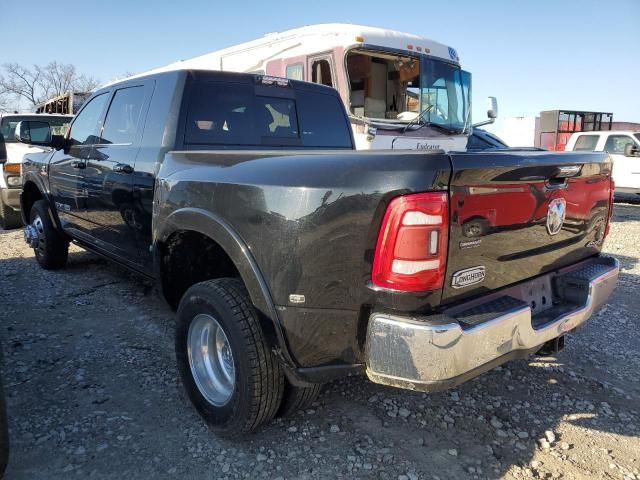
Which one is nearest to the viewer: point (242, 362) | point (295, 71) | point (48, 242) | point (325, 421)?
point (242, 362)

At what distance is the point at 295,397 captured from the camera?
2.52 meters

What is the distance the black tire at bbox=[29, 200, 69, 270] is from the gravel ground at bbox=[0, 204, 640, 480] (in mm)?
1444

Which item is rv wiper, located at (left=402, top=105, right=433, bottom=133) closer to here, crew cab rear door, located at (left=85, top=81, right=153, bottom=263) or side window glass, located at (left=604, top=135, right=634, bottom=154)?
crew cab rear door, located at (left=85, top=81, right=153, bottom=263)

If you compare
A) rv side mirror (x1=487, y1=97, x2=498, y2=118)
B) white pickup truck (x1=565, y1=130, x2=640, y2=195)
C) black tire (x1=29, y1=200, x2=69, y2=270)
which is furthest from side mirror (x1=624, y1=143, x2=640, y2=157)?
black tire (x1=29, y1=200, x2=69, y2=270)

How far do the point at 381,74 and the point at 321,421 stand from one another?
24.3 ft

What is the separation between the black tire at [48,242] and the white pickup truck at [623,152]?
1214cm

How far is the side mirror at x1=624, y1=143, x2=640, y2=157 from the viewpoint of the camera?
12.2m

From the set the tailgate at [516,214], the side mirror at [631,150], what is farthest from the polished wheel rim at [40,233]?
the side mirror at [631,150]

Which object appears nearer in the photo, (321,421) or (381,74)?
(321,421)

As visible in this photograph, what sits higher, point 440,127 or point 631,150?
point 440,127

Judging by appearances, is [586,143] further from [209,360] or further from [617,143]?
[209,360]

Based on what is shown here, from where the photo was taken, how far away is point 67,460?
8.00 feet

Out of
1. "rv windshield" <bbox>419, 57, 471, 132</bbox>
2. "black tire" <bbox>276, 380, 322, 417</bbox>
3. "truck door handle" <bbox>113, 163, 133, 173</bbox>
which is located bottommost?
"black tire" <bbox>276, 380, 322, 417</bbox>

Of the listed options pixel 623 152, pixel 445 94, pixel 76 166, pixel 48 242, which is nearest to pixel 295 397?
pixel 76 166
